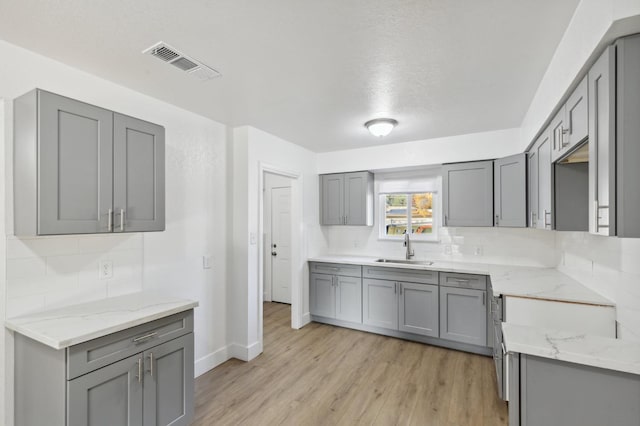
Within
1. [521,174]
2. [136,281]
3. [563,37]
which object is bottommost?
[136,281]

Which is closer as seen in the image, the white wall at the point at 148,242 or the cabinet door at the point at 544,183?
the white wall at the point at 148,242

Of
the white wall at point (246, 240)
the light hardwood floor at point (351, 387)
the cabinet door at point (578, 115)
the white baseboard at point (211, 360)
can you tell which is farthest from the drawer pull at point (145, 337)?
the cabinet door at point (578, 115)

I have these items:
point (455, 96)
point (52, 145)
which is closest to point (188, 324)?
point (52, 145)

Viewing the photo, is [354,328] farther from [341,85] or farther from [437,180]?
[341,85]

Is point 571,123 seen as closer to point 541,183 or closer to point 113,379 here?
point 541,183

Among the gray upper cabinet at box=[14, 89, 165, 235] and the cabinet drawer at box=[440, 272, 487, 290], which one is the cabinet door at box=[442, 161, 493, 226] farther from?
the gray upper cabinet at box=[14, 89, 165, 235]

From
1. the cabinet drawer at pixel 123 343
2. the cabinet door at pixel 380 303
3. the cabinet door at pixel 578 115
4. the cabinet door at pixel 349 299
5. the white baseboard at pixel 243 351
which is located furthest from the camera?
the cabinet door at pixel 349 299

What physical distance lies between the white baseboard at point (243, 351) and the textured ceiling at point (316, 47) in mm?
2410

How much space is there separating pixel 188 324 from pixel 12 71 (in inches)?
74.2

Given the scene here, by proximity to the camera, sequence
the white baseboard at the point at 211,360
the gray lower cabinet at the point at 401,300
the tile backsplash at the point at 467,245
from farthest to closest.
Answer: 1. the gray lower cabinet at the point at 401,300
2. the tile backsplash at the point at 467,245
3. the white baseboard at the point at 211,360

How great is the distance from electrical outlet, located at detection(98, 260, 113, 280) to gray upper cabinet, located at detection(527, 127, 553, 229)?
126 inches

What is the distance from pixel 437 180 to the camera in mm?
4262

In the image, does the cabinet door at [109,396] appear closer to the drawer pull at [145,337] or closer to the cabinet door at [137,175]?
the drawer pull at [145,337]

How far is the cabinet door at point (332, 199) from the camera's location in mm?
4559
